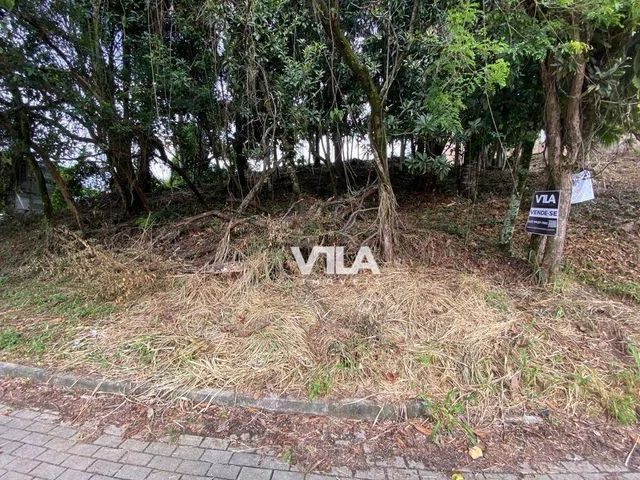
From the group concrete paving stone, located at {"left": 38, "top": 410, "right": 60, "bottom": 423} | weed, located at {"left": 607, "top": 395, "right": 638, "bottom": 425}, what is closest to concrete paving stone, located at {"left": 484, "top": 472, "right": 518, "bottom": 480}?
weed, located at {"left": 607, "top": 395, "right": 638, "bottom": 425}

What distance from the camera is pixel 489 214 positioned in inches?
212

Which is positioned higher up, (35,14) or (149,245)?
(35,14)

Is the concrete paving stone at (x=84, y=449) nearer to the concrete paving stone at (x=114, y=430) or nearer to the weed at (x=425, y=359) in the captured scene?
the concrete paving stone at (x=114, y=430)

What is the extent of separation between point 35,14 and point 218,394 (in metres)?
4.58

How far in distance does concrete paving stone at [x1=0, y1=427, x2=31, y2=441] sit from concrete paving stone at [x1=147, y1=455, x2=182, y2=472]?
0.97 m

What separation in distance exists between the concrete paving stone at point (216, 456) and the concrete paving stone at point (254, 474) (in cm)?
14

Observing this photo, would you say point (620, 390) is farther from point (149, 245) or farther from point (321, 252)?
point (149, 245)

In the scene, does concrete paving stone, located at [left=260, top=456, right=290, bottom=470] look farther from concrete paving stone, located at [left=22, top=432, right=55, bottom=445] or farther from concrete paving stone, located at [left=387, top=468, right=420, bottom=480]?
concrete paving stone, located at [left=22, top=432, right=55, bottom=445]

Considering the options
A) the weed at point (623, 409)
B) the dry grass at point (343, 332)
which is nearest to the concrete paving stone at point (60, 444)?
the dry grass at point (343, 332)

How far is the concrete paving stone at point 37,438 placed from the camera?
2.11 metres

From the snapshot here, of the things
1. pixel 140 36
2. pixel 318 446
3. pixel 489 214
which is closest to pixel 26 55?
pixel 140 36

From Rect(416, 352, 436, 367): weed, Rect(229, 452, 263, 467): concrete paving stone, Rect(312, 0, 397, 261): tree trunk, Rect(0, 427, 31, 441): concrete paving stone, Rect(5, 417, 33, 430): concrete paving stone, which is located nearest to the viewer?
Rect(229, 452, 263, 467): concrete paving stone

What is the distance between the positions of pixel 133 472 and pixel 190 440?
33 cm

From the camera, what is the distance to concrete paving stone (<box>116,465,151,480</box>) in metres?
1.85
